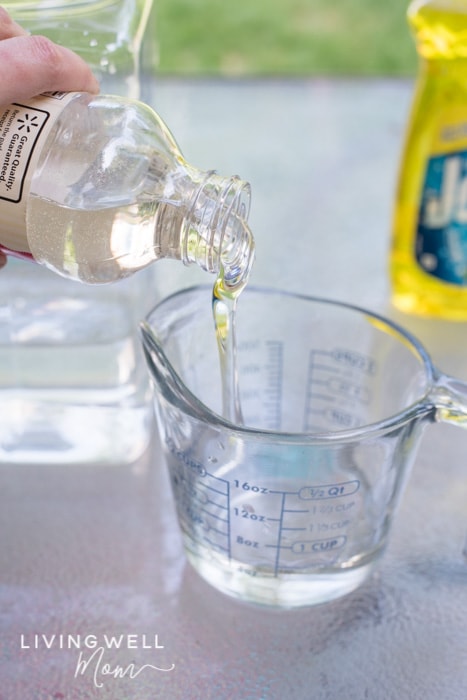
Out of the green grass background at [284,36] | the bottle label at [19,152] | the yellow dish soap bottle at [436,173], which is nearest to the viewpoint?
the bottle label at [19,152]

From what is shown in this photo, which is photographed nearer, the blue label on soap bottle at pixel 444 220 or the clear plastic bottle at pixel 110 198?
the clear plastic bottle at pixel 110 198

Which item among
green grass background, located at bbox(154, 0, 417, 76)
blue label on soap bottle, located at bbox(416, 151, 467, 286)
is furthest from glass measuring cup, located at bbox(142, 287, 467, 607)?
green grass background, located at bbox(154, 0, 417, 76)

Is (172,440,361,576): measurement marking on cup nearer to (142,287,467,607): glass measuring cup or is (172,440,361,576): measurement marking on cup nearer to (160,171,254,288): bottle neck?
(142,287,467,607): glass measuring cup

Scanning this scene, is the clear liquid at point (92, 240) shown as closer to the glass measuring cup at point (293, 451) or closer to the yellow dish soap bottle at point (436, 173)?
the glass measuring cup at point (293, 451)

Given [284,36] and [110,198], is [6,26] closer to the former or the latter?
[110,198]

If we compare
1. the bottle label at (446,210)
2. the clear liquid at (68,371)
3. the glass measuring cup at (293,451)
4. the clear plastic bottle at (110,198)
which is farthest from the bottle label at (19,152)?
the bottle label at (446,210)

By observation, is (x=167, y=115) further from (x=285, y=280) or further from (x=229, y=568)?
(x=229, y=568)

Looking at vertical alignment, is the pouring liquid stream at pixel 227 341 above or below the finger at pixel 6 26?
below
